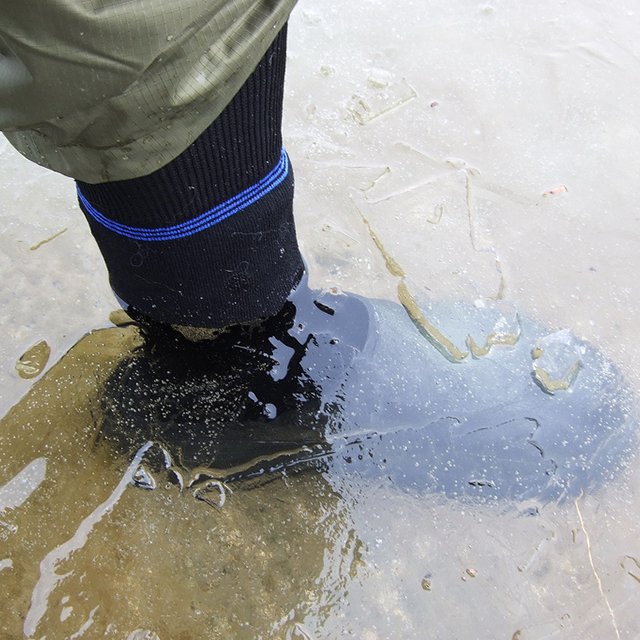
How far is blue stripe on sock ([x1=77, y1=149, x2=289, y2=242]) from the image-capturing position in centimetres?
115

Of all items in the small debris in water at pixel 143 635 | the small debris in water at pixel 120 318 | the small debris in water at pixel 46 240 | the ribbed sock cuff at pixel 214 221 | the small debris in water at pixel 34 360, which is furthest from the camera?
the small debris in water at pixel 46 240

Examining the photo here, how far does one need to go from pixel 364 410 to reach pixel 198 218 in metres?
0.58

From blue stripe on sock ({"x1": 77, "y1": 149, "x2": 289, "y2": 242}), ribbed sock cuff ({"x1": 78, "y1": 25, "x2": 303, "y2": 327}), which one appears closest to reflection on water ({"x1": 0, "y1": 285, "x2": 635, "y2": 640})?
ribbed sock cuff ({"x1": 78, "y1": 25, "x2": 303, "y2": 327})

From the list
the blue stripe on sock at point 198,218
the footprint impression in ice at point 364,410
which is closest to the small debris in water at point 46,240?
the footprint impression in ice at point 364,410

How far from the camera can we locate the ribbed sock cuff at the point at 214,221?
A: 1055 millimetres

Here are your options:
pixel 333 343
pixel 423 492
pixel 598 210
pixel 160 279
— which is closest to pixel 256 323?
pixel 333 343

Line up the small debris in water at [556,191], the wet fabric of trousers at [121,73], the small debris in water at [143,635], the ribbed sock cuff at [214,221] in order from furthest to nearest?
the small debris in water at [556,191], the small debris in water at [143,635], the ribbed sock cuff at [214,221], the wet fabric of trousers at [121,73]

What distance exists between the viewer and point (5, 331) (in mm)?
1629

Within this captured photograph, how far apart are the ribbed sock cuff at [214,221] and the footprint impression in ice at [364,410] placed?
163 mm

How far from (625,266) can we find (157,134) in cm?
138

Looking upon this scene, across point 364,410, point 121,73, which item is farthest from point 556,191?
point 121,73

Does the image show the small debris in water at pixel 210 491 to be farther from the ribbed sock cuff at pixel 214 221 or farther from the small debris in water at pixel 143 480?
the ribbed sock cuff at pixel 214 221

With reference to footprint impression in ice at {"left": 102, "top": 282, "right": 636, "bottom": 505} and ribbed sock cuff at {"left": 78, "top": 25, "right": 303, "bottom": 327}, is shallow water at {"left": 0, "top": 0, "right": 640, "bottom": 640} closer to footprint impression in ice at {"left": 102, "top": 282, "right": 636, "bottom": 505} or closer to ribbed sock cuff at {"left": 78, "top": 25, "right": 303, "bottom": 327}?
footprint impression in ice at {"left": 102, "top": 282, "right": 636, "bottom": 505}

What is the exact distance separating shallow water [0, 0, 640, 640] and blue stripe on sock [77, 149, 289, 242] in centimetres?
46
